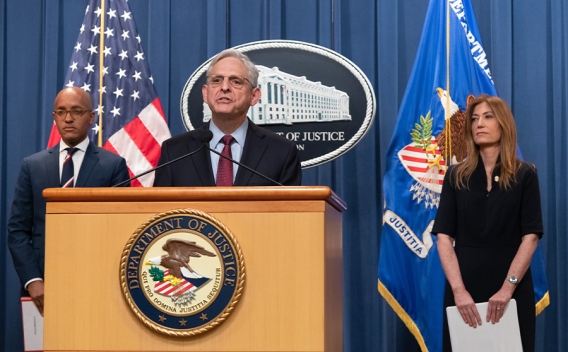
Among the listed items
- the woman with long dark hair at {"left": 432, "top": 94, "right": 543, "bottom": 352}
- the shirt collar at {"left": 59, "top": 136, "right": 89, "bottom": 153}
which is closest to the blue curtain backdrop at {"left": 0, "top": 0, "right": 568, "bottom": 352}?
the woman with long dark hair at {"left": 432, "top": 94, "right": 543, "bottom": 352}

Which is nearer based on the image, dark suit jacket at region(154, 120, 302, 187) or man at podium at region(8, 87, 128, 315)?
dark suit jacket at region(154, 120, 302, 187)

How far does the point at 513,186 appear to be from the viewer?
3.08 meters

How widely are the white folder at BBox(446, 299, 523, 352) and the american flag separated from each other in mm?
1857

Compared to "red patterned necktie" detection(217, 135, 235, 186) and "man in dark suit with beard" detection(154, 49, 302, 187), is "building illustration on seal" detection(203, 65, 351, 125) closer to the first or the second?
"man in dark suit with beard" detection(154, 49, 302, 187)

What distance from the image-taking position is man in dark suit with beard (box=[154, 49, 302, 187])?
226 cm

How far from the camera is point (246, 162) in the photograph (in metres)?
2.31

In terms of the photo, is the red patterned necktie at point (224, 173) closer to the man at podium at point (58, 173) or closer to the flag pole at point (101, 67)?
the man at podium at point (58, 173)

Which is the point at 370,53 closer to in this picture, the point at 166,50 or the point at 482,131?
the point at 166,50

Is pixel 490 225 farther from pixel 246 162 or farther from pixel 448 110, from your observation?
pixel 246 162

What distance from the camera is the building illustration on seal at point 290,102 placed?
Answer: 4254mm

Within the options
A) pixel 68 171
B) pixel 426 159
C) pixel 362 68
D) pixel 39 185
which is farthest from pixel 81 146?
pixel 362 68

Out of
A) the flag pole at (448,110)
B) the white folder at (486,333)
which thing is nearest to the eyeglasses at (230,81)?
the white folder at (486,333)

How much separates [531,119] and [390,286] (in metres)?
1.42

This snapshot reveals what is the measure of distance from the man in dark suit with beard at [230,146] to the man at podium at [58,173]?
0.88 meters
